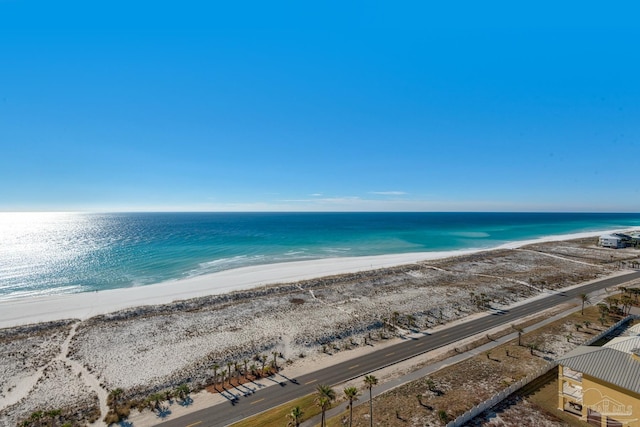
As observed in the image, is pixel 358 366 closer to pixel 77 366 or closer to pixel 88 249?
pixel 77 366

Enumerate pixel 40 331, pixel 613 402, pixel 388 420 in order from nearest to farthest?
pixel 613 402
pixel 388 420
pixel 40 331

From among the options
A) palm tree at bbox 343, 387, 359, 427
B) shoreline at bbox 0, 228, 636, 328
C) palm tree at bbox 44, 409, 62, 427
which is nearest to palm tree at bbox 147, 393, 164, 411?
palm tree at bbox 44, 409, 62, 427

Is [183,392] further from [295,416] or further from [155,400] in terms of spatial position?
[295,416]

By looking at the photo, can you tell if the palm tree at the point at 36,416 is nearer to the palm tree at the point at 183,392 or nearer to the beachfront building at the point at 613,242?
the palm tree at the point at 183,392

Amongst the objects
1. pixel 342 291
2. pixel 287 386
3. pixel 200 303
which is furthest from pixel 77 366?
pixel 342 291

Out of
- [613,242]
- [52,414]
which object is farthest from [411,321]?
[613,242]

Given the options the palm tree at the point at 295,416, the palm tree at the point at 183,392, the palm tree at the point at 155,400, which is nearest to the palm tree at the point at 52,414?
the palm tree at the point at 155,400
